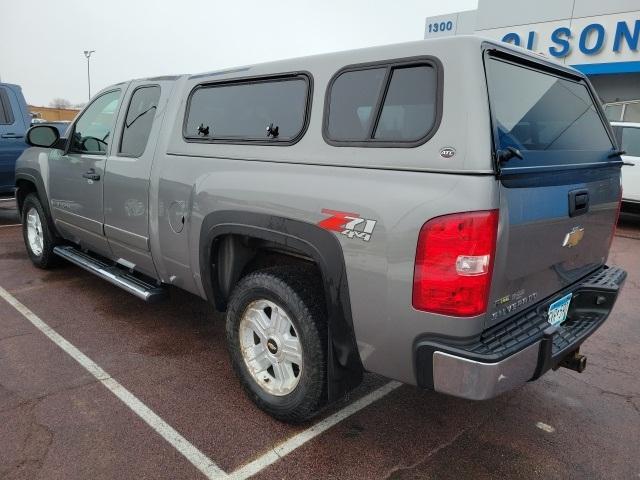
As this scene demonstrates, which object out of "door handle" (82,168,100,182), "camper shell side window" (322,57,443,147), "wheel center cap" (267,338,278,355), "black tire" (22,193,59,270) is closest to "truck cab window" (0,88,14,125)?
"black tire" (22,193,59,270)

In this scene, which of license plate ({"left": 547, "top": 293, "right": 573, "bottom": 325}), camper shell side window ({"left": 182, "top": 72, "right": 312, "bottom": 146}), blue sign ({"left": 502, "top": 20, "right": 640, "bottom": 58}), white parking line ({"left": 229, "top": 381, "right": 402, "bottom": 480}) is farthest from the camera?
blue sign ({"left": 502, "top": 20, "right": 640, "bottom": 58})

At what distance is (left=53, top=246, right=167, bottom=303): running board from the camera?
11.9 feet

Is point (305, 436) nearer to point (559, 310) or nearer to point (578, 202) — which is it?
point (559, 310)

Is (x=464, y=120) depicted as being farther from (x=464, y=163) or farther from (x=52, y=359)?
(x=52, y=359)

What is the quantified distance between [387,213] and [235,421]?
153cm

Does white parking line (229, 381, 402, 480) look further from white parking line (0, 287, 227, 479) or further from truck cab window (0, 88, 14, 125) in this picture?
truck cab window (0, 88, 14, 125)

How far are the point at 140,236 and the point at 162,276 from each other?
1.08 feet

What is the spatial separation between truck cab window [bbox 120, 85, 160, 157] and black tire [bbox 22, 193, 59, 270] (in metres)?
1.76

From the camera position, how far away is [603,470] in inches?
98.5

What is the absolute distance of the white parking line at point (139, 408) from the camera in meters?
2.44

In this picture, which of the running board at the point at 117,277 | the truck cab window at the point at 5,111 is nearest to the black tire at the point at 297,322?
the running board at the point at 117,277

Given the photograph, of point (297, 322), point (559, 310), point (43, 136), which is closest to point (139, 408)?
point (297, 322)

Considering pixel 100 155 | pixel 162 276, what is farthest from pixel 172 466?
pixel 100 155

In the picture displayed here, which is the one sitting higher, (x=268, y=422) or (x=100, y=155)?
(x=100, y=155)
